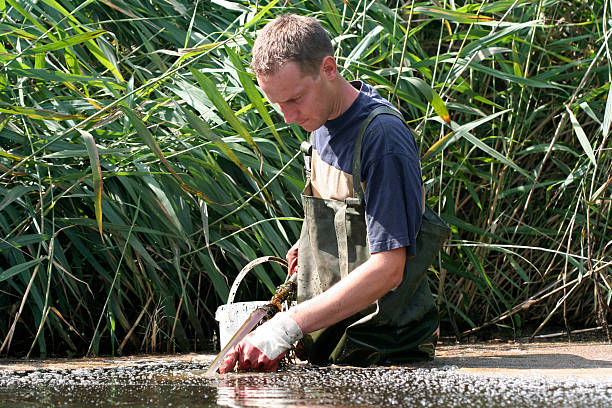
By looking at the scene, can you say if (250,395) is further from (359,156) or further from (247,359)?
(359,156)

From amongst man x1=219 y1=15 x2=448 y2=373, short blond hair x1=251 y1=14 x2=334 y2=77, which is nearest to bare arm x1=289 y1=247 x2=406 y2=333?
man x1=219 y1=15 x2=448 y2=373

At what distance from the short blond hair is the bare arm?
22.9 inches

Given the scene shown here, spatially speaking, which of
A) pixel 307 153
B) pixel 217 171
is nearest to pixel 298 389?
pixel 307 153

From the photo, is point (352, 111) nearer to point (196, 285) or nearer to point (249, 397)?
point (249, 397)

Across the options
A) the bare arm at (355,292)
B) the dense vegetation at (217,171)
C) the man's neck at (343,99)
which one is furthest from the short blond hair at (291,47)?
the bare arm at (355,292)

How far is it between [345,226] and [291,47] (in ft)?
1.82

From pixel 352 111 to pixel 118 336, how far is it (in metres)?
1.42

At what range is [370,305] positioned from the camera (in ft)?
7.97

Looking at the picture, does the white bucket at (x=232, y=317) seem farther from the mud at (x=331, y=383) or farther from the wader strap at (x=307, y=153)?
the wader strap at (x=307, y=153)

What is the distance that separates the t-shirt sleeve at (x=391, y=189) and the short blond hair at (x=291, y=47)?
264mm

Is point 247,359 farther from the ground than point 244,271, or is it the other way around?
point 244,271

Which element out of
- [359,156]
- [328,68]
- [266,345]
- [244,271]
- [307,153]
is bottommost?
[266,345]

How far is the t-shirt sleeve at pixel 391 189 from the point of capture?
7.36 ft

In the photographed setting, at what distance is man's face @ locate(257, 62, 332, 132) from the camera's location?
90.4 inches
